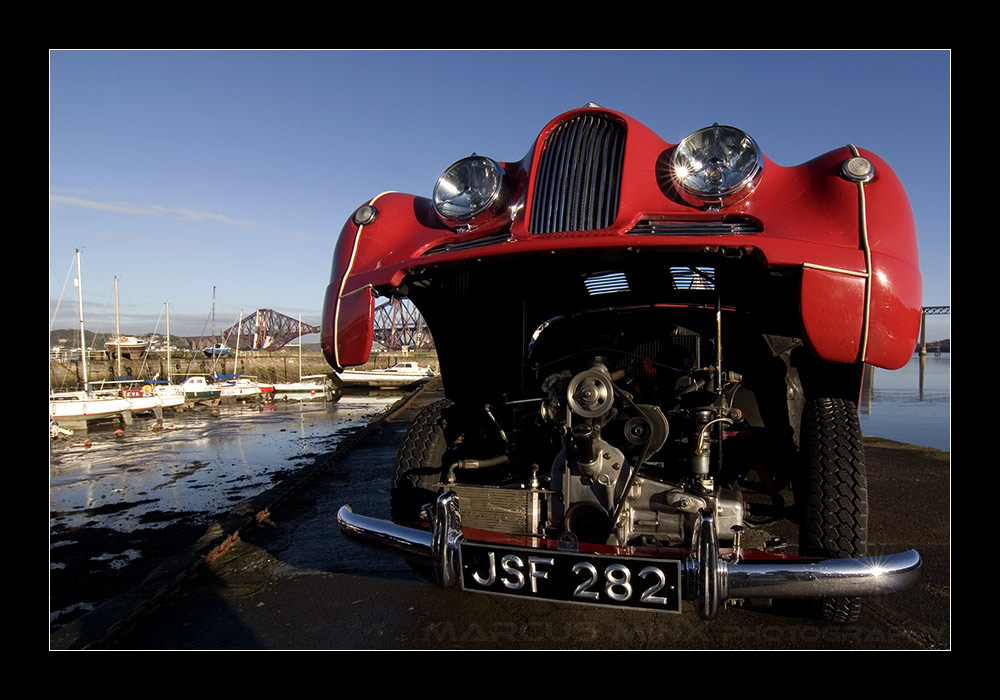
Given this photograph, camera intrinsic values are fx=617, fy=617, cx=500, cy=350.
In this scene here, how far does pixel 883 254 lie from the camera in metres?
2.36

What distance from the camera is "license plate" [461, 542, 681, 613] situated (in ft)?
6.68

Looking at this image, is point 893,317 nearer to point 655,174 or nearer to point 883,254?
point 883,254

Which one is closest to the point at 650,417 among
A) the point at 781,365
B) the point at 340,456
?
the point at 781,365

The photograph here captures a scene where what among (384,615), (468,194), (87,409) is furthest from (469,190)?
(87,409)

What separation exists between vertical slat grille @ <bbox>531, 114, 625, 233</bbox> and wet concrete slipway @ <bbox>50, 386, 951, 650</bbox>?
1794mm

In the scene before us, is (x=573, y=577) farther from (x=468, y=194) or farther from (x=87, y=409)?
(x=87, y=409)

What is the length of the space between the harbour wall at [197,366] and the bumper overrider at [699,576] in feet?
135

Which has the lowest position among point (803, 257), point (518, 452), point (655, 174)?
point (518, 452)

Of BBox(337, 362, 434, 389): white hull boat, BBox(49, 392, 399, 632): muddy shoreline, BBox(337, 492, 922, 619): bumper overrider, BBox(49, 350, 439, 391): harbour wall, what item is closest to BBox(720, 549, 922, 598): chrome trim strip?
BBox(337, 492, 922, 619): bumper overrider

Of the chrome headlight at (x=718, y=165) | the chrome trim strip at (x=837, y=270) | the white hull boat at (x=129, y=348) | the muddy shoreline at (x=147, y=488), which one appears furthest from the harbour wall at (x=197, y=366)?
the chrome trim strip at (x=837, y=270)

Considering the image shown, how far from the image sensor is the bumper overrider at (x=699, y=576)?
2.02 m

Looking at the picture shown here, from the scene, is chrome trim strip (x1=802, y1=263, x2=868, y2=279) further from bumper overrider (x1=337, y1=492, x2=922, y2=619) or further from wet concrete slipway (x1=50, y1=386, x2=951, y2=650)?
wet concrete slipway (x1=50, y1=386, x2=951, y2=650)

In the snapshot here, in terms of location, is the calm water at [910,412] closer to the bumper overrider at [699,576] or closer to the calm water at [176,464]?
the bumper overrider at [699,576]
